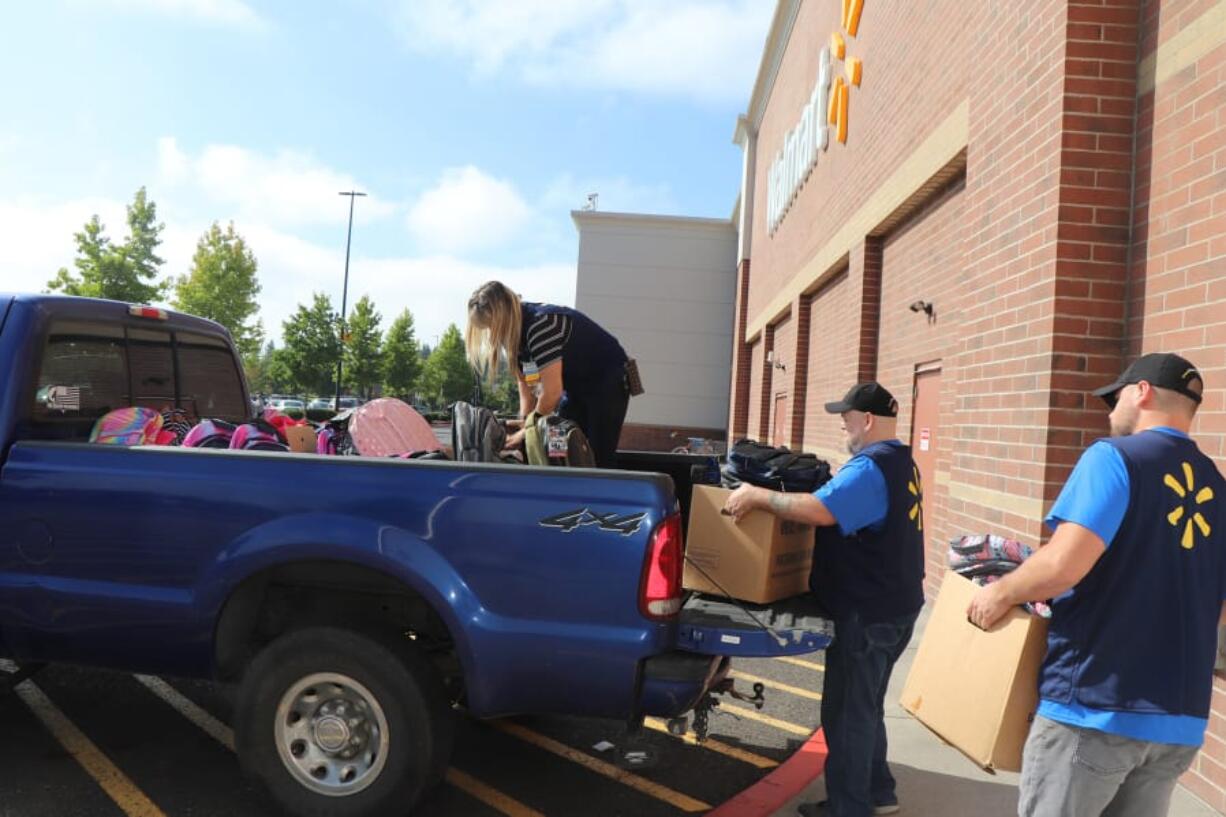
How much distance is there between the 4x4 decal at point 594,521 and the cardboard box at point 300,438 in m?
2.02

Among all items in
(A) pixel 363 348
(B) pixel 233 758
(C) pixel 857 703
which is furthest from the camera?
(A) pixel 363 348

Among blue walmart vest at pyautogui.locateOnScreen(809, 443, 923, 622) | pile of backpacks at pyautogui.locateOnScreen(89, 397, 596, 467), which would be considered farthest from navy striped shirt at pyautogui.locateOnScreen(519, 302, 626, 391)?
blue walmart vest at pyautogui.locateOnScreen(809, 443, 923, 622)

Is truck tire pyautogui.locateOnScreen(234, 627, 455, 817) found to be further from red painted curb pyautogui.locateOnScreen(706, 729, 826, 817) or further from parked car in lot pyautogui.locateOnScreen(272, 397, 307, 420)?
parked car in lot pyautogui.locateOnScreen(272, 397, 307, 420)

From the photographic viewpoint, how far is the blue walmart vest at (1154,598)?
2.20 meters

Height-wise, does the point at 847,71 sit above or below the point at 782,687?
above

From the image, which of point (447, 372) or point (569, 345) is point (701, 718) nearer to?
point (569, 345)

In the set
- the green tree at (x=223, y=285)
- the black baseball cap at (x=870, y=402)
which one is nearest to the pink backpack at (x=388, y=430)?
the black baseball cap at (x=870, y=402)

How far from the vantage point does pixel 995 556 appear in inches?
116

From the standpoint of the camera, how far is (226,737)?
441 cm

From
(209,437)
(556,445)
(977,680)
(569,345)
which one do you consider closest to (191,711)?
(209,437)

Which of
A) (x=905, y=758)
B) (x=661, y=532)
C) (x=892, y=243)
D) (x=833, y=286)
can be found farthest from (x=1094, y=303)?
(x=833, y=286)

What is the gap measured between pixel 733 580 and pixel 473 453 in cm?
126

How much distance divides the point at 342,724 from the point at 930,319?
621 cm

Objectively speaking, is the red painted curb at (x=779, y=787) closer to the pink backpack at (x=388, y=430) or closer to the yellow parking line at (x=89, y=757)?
the pink backpack at (x=388, y=430)
